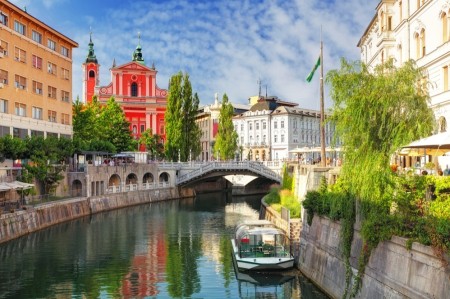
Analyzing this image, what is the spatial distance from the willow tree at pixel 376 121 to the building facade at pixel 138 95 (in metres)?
90.0

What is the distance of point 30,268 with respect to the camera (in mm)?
35281

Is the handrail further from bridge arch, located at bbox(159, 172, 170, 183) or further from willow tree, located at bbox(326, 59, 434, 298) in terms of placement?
willow tree, located at bbox(326, 59, 434, 298)

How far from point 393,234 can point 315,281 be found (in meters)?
10.6

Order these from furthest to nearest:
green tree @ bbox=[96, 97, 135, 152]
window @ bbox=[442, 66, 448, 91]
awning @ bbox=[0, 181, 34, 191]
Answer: green tree @ bbox=[96, 97, 135, 152]
awning @ bbox=[0, 181, 34, 191]
window @ bbox=[442, 66, 448, 91]

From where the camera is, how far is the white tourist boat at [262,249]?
32938 mm

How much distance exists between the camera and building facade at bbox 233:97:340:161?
117125 millimetres

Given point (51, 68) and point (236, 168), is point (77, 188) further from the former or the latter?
point (236, 168)

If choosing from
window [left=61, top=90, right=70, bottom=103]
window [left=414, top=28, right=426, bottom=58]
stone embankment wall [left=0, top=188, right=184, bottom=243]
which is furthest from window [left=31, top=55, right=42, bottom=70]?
window [left=414, top=28, right=426, bottom=58]

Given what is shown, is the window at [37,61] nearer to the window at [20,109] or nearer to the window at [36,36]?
the window at [36,36]

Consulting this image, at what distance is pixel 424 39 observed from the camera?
38.9 metres

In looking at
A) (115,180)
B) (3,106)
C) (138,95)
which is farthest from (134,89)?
(3,106)

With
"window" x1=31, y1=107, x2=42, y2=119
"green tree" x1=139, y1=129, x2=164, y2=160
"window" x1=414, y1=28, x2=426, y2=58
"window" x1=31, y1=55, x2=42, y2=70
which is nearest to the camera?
"window" x1=414, y1=28, x2=426, y2=58

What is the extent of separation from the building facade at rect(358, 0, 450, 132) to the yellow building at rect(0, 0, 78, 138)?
126 feet

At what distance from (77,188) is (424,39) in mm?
46161
